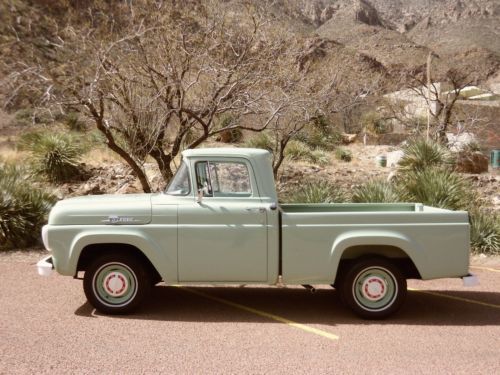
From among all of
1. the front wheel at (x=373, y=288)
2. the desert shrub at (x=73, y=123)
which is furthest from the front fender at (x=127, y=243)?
the desert shrub at (x=73, y=123)

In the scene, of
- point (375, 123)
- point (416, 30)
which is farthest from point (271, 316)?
point (416, 30)

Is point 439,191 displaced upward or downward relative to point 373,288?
upward

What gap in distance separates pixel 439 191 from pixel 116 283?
7496 millimetres

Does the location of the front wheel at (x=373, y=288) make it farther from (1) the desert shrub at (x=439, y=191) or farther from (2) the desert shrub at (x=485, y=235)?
(1) the desert shrub at (x=439, y=191)

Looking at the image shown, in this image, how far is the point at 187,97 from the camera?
14945 millimetres

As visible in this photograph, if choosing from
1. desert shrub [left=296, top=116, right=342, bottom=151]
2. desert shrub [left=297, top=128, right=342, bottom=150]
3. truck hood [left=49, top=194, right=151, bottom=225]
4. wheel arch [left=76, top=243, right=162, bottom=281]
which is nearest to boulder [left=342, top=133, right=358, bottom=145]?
desert shrub [left=296, top=116, right=342, bottom=151]

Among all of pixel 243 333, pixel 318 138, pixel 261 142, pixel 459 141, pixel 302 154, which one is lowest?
pixel 243 333

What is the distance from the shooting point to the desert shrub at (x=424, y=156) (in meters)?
15.8

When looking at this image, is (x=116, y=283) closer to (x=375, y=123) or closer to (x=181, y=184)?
(x=181, y=184)

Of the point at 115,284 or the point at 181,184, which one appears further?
the point at 181,184

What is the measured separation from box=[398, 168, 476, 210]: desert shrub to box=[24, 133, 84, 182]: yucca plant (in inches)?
377

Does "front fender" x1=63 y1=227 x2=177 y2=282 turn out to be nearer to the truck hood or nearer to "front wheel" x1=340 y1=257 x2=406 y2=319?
the truck hood

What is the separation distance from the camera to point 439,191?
12055 millimetres

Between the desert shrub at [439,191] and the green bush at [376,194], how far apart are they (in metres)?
0.33
